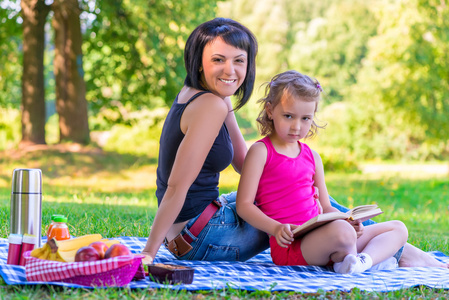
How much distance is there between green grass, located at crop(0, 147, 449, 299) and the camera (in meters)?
2.63

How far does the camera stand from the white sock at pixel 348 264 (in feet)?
10.5

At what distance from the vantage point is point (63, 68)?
39.6 ft

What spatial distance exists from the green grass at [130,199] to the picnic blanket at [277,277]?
0.06 meters

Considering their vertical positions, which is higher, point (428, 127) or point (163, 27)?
point (163, 27)

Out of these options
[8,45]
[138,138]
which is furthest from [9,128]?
[138,138]

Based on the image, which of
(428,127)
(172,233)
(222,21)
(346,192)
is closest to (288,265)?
(172,233)

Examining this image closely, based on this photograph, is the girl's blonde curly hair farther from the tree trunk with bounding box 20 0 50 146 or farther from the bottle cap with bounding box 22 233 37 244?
the tree trunk with bounding box 20 0 50 146

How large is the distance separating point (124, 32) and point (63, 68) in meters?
1.53

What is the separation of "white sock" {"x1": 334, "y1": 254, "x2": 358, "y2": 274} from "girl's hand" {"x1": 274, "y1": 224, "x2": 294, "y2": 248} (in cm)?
37

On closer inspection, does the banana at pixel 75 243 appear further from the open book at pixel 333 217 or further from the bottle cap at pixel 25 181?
the open book at pixel 333 217

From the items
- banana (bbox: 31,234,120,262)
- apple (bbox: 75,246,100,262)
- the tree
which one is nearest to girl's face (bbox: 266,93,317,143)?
A: banana (bbox: 31,234,120,262)

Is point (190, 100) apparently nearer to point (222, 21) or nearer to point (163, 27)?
point (222, 21)

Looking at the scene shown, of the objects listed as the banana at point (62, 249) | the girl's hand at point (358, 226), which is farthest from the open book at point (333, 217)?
the banana at point (62, 249)

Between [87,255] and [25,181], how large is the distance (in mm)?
649
